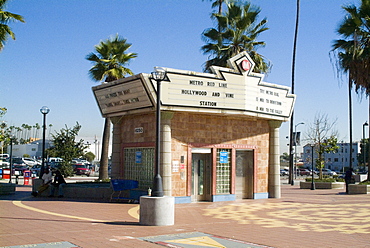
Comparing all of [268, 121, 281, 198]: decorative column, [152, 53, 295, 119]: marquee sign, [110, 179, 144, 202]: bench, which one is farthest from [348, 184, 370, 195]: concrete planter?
[110, 179, 144, 202]: bench

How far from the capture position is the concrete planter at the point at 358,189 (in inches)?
1016

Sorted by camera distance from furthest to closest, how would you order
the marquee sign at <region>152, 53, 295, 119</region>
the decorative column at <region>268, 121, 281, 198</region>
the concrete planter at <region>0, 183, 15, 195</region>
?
1. the decorative column at <region>268, 121, 281, 198</region>
2. the concrete planter at <region>0, 183, 15, 195</region>
3. the marquee sign at <region>152, 53, 295, 119</region>

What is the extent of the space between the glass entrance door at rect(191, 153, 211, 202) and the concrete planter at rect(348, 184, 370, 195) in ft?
34.9

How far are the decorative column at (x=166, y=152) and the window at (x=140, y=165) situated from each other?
1079mm

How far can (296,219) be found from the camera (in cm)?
1468

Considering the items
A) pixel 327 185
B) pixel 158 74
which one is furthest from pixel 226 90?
pixel 327 185

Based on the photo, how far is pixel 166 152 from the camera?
1847 cm

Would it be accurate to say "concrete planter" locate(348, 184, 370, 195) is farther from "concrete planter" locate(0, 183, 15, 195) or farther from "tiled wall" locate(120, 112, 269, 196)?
"concrete planter" locate(0, 183, 15, 195)

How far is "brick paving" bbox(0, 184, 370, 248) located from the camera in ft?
34.7

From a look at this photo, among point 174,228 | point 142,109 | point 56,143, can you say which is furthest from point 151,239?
Answer: point 56,143

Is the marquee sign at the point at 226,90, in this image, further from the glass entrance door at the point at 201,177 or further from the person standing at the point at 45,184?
the person standing at the point at 45,184

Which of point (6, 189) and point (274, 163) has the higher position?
point (274, 163)

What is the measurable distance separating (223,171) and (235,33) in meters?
14.3

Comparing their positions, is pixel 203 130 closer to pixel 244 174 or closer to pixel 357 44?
pixel 244 174
